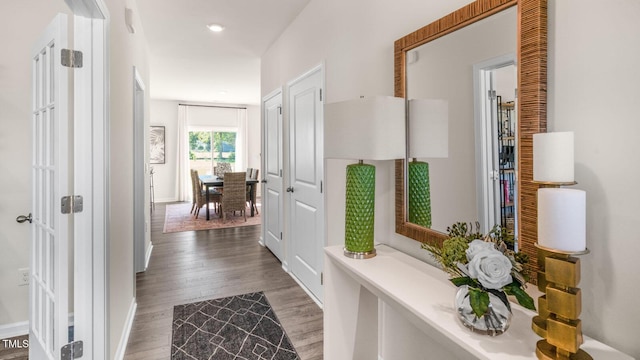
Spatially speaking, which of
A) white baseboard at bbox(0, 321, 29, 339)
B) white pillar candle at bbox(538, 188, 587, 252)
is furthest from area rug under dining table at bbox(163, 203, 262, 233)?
white pillar candle at bbox(538, 188, 587, 252)

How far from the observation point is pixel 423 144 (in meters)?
1.53

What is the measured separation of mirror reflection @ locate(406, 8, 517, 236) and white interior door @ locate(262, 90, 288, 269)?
7.53 feet

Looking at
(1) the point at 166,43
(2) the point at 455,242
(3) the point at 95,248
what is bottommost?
(3) the point at 95,248

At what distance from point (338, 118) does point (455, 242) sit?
0.81 m

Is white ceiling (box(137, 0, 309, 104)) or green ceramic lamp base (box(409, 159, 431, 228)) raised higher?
white ceiling (box(137, 0, 309, 104))

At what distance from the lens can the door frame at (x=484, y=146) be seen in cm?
121


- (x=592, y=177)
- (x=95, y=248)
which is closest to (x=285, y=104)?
(x=95, y=248)

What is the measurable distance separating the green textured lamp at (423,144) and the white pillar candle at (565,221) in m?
0.69

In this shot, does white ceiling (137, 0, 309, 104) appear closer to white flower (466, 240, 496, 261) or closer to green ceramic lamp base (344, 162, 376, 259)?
green ceramic lamp base (344, 162, 376, 259)

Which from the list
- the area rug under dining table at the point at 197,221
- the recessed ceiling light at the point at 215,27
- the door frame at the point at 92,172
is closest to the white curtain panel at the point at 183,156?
the area rug under dining table at the point at 197,221

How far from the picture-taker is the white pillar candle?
0.73 metres

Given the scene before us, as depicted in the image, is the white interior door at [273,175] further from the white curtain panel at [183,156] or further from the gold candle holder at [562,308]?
the white curtain panel at [183,156]

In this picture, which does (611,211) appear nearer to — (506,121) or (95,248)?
(506,121)

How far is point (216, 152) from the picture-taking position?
898 cm
